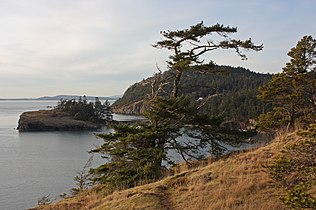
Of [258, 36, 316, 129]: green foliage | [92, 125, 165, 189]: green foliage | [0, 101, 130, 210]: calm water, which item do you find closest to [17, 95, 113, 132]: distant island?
[0, 101, 130, 210]: calm water

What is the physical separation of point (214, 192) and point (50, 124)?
77873 millimetres

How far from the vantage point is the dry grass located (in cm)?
670

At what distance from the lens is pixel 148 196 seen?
7867 millimetres

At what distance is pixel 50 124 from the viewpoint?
80625 mm

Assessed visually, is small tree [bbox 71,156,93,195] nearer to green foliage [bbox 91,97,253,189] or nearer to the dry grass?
green foliage [bbox 91,97,253,189]

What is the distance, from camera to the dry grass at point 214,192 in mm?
6703

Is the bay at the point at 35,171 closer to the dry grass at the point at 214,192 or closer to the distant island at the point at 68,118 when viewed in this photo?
the dry grass at the point at 214,192

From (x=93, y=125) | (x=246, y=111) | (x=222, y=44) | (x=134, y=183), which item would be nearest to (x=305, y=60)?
(x=222, y=44)

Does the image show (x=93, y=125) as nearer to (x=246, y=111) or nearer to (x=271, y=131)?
(x=246, y=111)

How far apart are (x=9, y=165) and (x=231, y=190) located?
32.0 metres

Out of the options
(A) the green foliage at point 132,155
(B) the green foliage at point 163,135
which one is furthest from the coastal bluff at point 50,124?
(B) the green foliage at point 163,135

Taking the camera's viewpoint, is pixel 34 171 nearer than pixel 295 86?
No

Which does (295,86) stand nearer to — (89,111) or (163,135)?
(163,135)

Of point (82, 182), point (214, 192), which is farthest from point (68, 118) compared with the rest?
point (214, 192)
